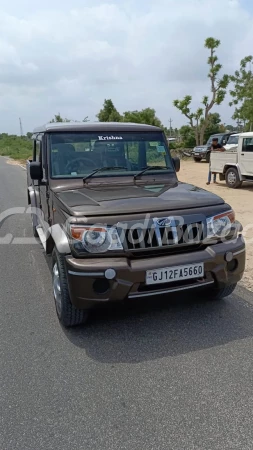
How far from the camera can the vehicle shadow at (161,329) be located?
2.91 metres

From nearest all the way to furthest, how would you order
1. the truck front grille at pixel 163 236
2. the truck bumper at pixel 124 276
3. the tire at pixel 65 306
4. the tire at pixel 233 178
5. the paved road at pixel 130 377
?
the paved road at pixel 130 377 → the truck bumper at pixel 124 276 → the truck front grille at pixel 163 236 → the tire at pixel 65 306 → the tire at pixel 233 178

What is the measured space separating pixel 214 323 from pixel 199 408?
44.6 inches

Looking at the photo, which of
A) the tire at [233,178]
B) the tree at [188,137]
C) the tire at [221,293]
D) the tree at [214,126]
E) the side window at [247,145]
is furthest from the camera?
the tree at [214,126]

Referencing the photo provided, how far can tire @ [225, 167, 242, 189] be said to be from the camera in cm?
1214

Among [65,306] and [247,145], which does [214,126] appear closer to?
[247,145]

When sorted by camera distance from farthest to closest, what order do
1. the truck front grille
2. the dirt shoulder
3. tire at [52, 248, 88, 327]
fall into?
the dirt shoulder < tire at [52, 248, 88, 327] < the truck front grille

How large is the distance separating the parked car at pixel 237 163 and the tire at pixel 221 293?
8.76 metres

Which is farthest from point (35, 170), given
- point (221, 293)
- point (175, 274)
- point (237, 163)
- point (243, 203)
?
point (237, 163)

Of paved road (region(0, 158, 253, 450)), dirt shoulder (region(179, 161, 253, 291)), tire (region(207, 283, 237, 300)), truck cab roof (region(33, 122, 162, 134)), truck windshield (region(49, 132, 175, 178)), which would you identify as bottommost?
dirt shoulder (region(179, 161, 253, 291))

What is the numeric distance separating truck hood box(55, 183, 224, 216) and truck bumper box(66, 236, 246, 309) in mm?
410

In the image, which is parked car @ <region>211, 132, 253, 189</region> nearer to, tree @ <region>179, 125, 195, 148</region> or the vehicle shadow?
the vehicle shadow

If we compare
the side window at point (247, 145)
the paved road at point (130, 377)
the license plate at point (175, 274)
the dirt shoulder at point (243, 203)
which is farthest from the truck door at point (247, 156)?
the license plate at point (175, 274)

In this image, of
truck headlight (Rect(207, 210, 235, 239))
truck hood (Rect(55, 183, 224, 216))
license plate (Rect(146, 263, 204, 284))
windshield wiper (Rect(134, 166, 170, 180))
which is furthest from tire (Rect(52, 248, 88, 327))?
windshield wiper (Rect(134, 166, 170, 180))

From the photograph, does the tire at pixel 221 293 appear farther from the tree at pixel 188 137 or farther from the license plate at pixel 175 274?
the tree at pixel 188 137
